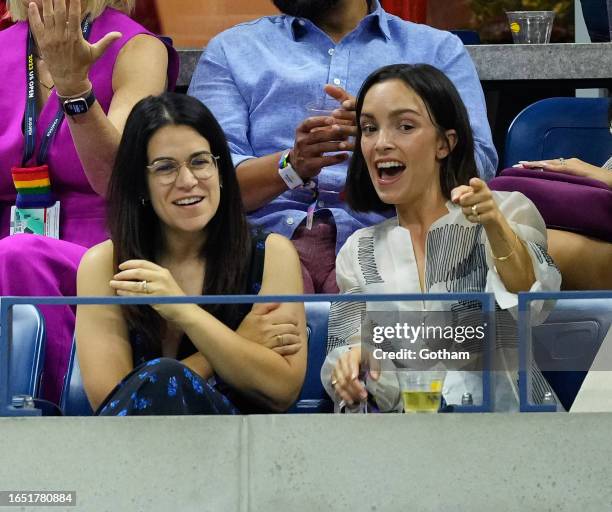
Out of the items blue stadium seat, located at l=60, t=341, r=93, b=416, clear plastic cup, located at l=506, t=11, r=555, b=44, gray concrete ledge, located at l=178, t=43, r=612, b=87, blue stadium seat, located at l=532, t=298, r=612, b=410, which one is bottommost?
blue stadium seat, located at l=60, t=341, r=93, b=416

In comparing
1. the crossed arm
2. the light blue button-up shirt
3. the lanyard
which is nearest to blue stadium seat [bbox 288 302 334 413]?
the crossed arm

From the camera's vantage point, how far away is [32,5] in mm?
2621

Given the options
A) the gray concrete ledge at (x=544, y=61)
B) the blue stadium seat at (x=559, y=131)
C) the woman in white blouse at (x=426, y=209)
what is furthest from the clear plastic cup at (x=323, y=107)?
the gray concrete ledge at (x=544, y=61)

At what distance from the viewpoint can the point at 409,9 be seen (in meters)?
4.07

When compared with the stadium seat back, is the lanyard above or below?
above

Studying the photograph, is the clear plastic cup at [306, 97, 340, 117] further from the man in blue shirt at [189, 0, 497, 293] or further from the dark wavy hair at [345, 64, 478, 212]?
the dark wavy hair at [345, 64, 478, 212]

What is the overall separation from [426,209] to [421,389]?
0.66m

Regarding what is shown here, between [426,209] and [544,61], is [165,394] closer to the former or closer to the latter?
[426,209]

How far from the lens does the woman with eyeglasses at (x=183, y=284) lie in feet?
7.06

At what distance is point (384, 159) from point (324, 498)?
78 centimetres

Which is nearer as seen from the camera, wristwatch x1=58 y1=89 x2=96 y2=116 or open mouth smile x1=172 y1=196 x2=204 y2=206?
open mouth smile x1=172 y1=196 x2=204 y2=206

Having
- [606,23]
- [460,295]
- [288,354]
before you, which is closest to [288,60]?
[606,23]

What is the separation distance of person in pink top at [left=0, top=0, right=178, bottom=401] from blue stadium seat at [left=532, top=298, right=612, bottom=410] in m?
0.87

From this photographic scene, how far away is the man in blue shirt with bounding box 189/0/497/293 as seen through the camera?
9.40ft
